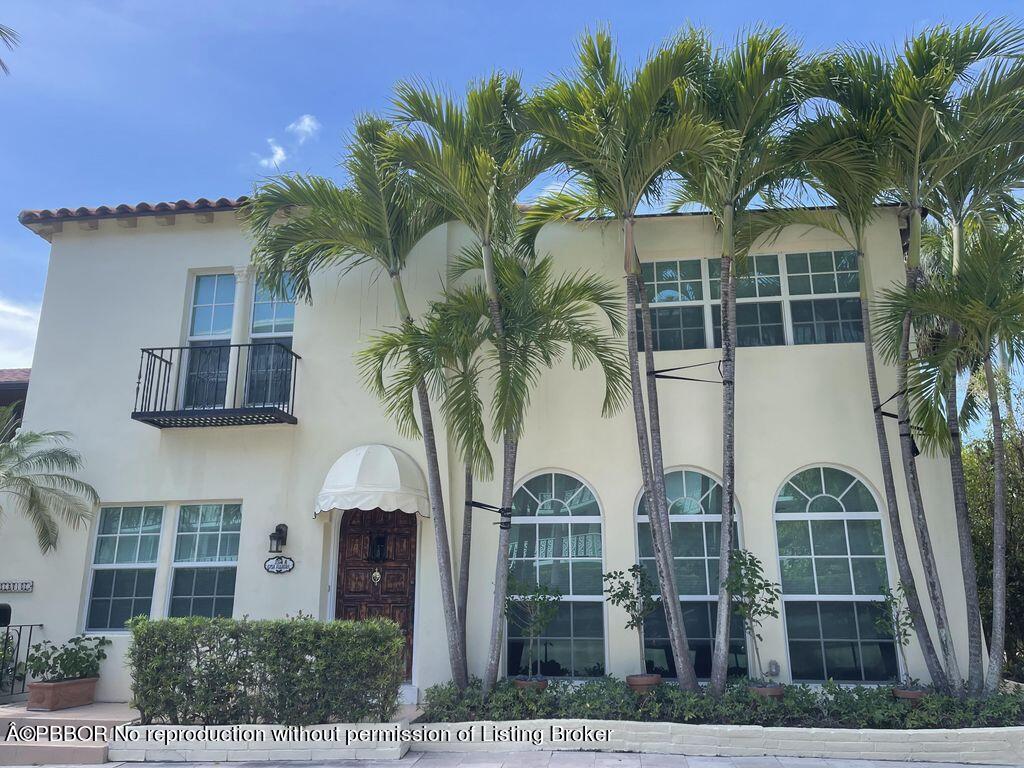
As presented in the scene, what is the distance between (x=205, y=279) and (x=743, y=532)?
974cm

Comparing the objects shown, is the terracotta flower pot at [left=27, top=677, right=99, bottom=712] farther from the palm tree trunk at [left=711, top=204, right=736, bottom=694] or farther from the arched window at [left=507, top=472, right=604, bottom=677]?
the palm tree trunk at [left=711, top=204, right=736, bottom=694]

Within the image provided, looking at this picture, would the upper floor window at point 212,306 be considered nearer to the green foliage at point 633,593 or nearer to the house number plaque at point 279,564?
the house number plaque at point 279,564

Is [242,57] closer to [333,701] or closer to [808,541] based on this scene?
[333,701]

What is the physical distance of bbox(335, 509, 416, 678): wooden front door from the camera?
11281 millimetres

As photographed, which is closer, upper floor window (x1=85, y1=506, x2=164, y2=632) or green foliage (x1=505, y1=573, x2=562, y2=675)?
green foliage (x1=505, y1=573, x2=562, y2=675)

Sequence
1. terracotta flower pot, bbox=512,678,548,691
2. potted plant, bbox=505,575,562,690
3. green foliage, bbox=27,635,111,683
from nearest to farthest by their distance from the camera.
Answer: terracotta flower pot, bbox=512,678,548,691
potted plant, bbox=505,575,562,690
green foliage, bbox=27,635,111,683

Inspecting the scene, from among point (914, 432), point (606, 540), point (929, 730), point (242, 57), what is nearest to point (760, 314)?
point (914, 432)

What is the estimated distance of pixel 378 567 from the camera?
11445mm

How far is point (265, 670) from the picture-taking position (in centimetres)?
877

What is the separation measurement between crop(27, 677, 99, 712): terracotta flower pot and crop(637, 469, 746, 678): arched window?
7.95 meters

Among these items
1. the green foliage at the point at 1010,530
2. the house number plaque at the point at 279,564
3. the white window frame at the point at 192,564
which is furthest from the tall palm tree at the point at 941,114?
the white window frame at the point at 192,564

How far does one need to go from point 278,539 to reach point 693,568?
6.12 meters

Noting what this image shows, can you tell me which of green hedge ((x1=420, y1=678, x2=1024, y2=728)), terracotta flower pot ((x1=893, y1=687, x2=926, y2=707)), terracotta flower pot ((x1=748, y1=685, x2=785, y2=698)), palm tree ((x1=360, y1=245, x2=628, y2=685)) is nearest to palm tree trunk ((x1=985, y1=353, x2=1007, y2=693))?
green hedge ((x1=420, y1=678, x2=1024, y2=728))

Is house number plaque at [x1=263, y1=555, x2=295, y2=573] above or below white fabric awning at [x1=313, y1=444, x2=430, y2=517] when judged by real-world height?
below
